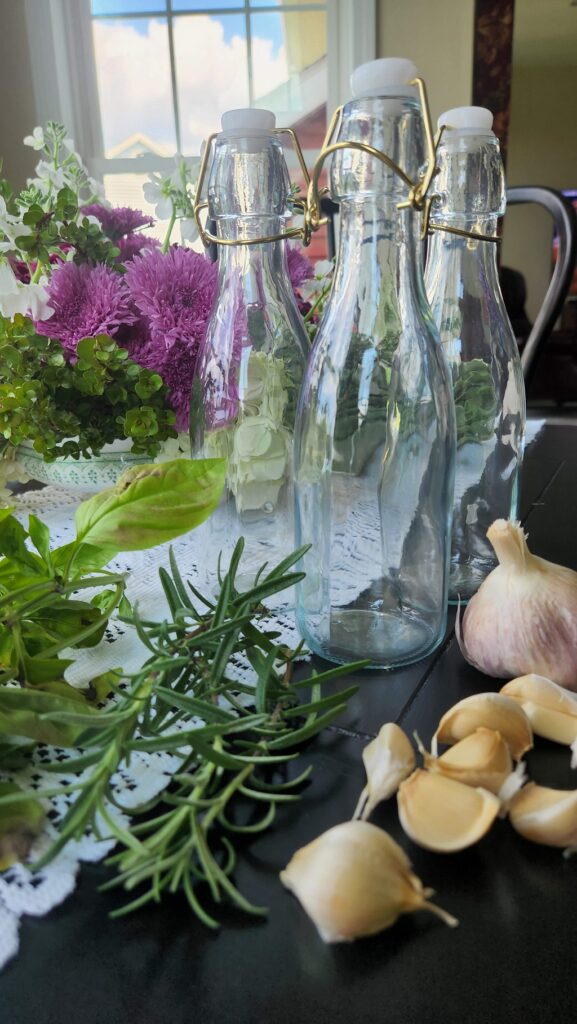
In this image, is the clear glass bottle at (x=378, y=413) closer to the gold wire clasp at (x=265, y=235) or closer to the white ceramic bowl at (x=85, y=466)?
the gold wire clasp at (x=265, y=235)

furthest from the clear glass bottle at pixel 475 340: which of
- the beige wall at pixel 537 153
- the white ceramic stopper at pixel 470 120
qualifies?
the beige wall at pixel 537 153

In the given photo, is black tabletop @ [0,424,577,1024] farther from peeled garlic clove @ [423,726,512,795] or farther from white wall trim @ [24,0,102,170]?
white wall trim @ [24,0,102,170]

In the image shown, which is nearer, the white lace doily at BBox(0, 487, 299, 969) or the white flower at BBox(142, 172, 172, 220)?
the white lace doily at BBox(0, 487, 299, 969)

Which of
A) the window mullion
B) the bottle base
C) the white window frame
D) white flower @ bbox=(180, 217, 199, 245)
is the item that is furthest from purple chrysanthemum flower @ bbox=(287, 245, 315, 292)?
the window mullion

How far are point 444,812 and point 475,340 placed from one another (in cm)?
31

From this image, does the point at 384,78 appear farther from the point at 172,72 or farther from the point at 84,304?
the point at 172,72

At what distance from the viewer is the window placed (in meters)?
2.06

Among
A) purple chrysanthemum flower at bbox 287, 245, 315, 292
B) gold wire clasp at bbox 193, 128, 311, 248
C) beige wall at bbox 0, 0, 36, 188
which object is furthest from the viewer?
beige wall at bbox 0, 0, 36, 188

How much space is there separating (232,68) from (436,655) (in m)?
2.23

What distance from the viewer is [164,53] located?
2.14m

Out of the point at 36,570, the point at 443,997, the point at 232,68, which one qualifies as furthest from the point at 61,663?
the point at 232,68

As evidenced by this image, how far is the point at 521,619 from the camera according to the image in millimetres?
341

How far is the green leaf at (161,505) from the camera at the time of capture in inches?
12.4

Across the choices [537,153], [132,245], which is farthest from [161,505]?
[537,153]
